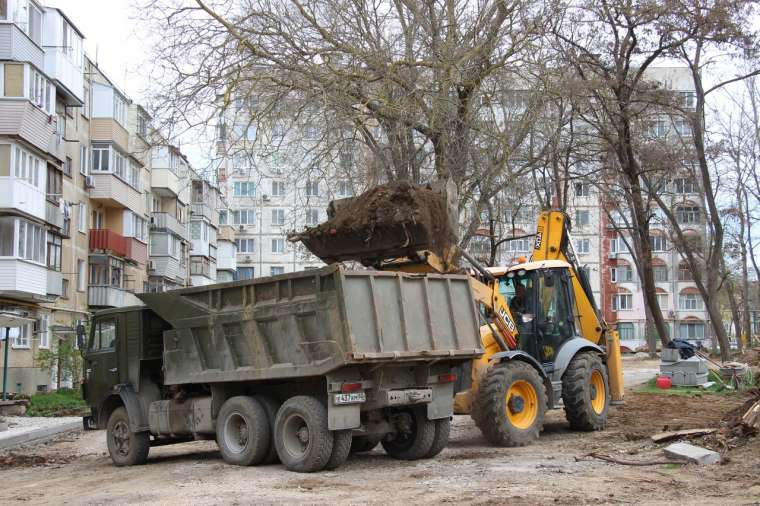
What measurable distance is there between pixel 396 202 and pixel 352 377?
8.72 feet

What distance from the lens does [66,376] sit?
33594 millimetres

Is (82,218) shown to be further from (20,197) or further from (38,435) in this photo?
(38,435)

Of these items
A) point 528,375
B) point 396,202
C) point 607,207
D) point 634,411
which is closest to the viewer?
point 396,202

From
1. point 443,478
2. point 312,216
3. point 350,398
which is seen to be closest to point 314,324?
point 350,398

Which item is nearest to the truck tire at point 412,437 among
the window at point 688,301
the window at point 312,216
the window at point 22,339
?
the window at point 312,216

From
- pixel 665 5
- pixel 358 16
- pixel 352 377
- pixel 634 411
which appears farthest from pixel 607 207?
pixel 352 377

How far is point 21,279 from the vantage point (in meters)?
31.7

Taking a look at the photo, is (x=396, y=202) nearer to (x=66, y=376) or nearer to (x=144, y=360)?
(x=144, y=360)

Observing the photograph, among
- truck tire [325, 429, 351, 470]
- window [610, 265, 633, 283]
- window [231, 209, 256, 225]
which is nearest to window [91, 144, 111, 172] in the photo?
truck tire [325, 429, 351, 470]

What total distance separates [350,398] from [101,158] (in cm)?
3379

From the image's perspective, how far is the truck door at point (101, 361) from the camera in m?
14.3

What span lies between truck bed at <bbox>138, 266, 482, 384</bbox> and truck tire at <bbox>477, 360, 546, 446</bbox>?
1058mm

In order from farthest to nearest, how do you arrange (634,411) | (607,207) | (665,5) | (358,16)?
(607,207) < (665,5) < (634,411) < (358,16)

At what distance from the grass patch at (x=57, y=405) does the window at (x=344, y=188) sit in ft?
34.1
